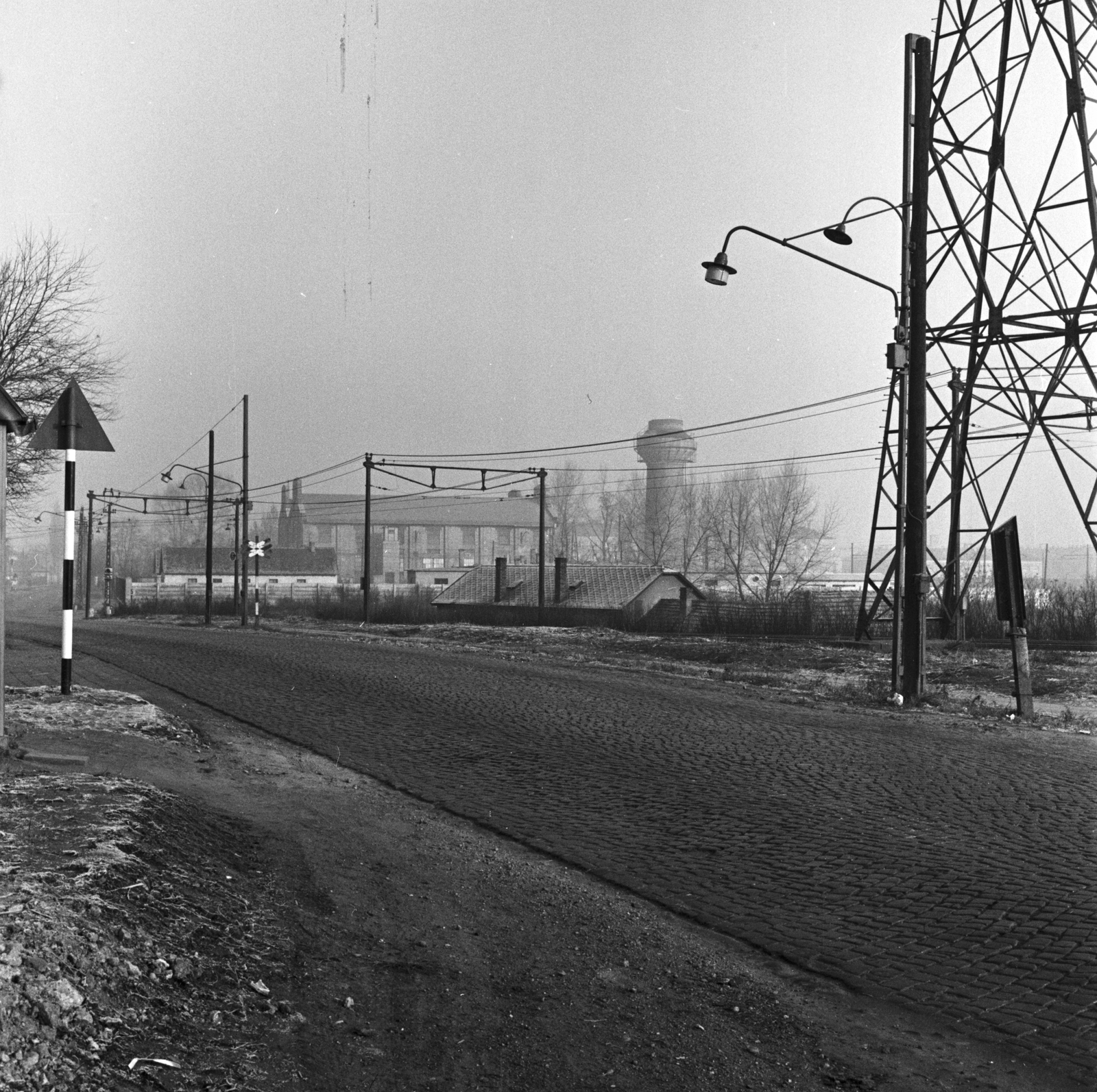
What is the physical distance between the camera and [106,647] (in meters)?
22.4

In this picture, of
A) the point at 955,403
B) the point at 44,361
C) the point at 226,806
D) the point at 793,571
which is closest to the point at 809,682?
the point at 955,403

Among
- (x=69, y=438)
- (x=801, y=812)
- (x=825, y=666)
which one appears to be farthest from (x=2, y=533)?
(x=825, y=666)

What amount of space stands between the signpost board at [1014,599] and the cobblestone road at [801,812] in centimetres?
165

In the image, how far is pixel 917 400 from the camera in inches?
601

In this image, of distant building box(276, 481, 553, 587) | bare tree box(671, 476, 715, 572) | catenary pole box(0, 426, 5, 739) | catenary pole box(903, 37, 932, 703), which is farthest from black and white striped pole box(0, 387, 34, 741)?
distant building box(276, 481, 553, 587)

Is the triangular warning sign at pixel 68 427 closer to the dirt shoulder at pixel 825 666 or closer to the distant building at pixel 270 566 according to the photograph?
the dirt shoulder at pixel 825 666

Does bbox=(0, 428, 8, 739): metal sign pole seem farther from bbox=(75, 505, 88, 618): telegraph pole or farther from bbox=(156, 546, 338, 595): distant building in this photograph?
bbox=(156, 546, 338, 595): distant building

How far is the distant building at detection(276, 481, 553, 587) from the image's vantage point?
11750 cm

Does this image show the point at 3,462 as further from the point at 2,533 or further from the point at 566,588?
the point at 566,588

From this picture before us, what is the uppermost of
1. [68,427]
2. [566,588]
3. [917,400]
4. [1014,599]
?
[917,400]

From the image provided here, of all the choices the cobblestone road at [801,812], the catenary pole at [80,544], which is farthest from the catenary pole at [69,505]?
the catenary pole at [80,544]

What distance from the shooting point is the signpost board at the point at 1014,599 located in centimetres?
1335

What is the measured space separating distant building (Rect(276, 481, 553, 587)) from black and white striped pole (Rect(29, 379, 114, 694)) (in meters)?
103

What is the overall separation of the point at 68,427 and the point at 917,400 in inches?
432
